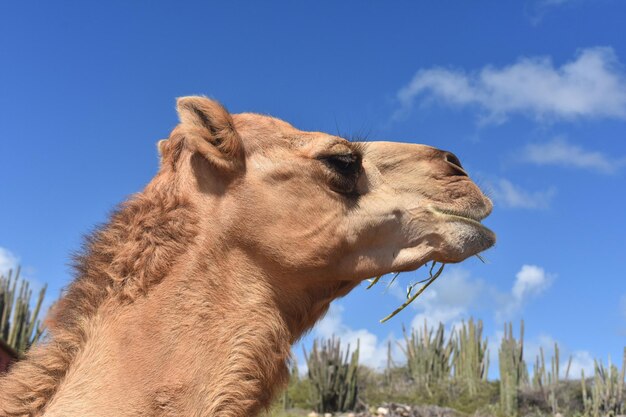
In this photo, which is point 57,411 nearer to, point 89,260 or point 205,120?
point 89,260

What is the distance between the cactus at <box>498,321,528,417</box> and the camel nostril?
53.2ft

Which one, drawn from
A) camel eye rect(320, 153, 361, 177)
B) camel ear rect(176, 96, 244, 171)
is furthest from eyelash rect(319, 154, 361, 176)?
camel ear rect(176, 96, 244, 171)

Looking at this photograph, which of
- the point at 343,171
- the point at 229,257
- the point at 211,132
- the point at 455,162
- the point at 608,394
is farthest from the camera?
Answer: the point at 608,394

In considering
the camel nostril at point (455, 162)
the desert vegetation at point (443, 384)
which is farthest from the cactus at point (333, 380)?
the camel nostril at point (455, 162)

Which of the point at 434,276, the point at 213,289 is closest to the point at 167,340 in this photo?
the point at 213,289

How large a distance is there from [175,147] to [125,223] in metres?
0.49

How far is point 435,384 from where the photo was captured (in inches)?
841

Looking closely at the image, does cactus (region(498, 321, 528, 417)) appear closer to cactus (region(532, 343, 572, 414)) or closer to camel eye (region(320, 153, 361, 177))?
cactus (region(532, 343, 572, 414))

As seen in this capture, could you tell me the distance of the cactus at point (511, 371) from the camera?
1925 centimetres

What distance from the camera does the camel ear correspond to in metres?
3.45

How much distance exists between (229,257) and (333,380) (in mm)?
16678

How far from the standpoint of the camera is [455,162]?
408 centimetres

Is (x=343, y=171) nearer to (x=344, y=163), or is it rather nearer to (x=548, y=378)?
(x=344, y=163)

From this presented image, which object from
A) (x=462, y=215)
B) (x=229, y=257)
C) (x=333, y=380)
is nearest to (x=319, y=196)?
(x=229, y=257)
